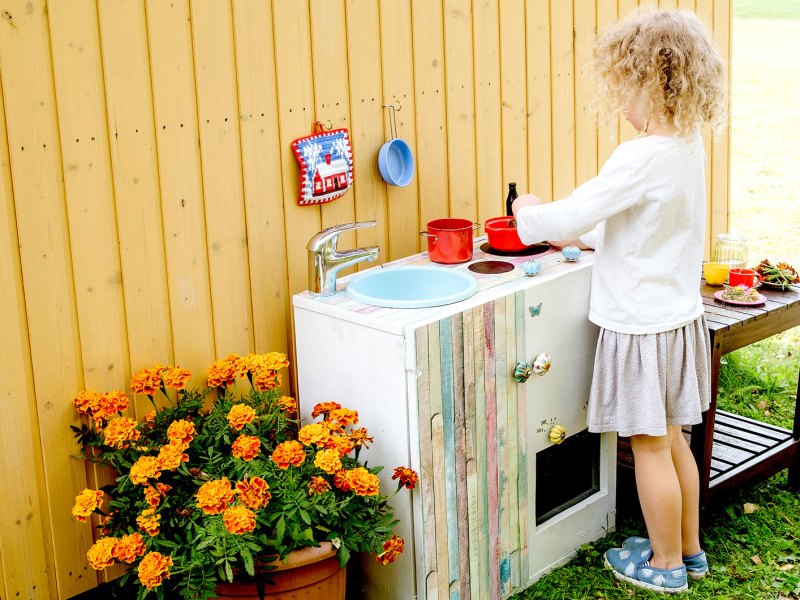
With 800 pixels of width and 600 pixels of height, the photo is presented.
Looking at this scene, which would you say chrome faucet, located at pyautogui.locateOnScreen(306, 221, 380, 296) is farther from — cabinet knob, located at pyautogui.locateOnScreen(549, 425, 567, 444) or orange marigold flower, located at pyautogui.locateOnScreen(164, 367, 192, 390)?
cabinet knob, located at pyautogui.locateOnScreen(549, 425, 567, 444)

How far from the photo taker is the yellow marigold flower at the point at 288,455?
7.88ft

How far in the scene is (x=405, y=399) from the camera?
98.7 inches

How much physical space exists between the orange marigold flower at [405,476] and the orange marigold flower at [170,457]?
515mm

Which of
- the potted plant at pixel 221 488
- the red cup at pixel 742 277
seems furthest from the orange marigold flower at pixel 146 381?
the red cup at pixel 742 277

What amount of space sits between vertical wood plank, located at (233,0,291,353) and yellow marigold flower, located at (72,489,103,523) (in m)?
0.63

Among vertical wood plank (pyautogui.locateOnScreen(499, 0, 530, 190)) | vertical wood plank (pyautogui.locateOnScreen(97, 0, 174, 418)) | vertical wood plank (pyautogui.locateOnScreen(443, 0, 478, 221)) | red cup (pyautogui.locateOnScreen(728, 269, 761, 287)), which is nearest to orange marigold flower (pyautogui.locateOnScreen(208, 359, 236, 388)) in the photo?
vertical wood plank (pyautogui.locateOnScreen(97, 0, 174, 418))

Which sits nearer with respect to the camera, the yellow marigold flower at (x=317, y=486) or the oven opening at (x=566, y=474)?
the yellow marigold flower at (x=317, y=486)

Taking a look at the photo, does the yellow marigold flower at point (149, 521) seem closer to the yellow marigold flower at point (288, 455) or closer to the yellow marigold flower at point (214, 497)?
the yellow marigold flower at point (214, 497)

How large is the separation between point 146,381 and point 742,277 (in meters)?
1.87

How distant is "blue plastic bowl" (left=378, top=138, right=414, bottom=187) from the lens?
2963 mm

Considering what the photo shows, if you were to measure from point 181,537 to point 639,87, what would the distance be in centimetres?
157

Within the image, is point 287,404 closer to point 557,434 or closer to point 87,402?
point 87,402

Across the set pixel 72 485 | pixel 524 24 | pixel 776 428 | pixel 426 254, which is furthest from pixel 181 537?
pixel 776 428

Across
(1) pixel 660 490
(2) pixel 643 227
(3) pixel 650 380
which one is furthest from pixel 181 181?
(1) pixel 660 490
